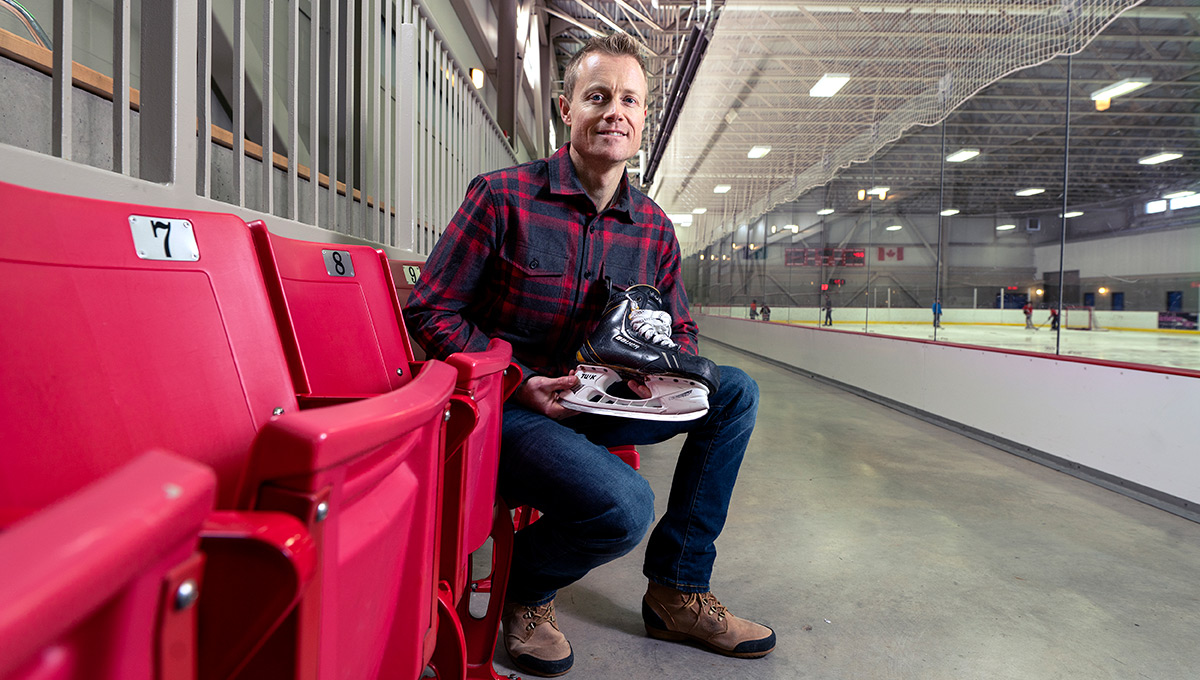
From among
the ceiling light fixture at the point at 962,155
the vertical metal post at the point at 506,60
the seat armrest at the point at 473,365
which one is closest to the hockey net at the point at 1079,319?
the ceiling light fixture at the point at 962,155

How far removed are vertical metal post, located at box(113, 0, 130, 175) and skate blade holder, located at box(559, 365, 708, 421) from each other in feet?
3.30

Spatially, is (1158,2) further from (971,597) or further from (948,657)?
(948,657)

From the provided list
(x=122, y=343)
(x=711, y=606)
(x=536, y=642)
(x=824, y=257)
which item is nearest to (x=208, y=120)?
(x=122, y=343)

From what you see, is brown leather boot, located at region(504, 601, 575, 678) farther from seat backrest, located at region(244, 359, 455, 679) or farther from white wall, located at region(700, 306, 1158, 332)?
white wall, located at region(700, 306, 1158, 332)

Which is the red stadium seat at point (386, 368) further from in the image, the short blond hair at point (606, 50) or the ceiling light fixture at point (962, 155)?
the ceiling light fixture at point (962, 155)

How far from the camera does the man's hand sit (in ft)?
4.42

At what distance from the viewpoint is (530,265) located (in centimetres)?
153

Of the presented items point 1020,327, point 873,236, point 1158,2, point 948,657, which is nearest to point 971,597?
point 948,657

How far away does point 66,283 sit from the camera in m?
0.57

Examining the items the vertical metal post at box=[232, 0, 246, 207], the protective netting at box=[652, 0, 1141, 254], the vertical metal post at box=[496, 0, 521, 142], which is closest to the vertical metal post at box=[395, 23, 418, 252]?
the vertical metal post at box=[232, 0, 246, 207]

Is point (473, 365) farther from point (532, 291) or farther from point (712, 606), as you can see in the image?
point (712, 606)

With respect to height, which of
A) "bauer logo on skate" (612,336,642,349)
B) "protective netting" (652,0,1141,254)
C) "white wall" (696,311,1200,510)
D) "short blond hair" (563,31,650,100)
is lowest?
"white wall" (696,311,1200,510)

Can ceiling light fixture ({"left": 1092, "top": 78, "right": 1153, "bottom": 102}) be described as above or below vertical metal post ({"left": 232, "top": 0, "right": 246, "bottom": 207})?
above

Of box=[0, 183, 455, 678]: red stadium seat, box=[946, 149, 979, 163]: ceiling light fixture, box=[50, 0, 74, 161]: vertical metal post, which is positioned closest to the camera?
box=[0, 183, 455, 678]: red stadium seat
